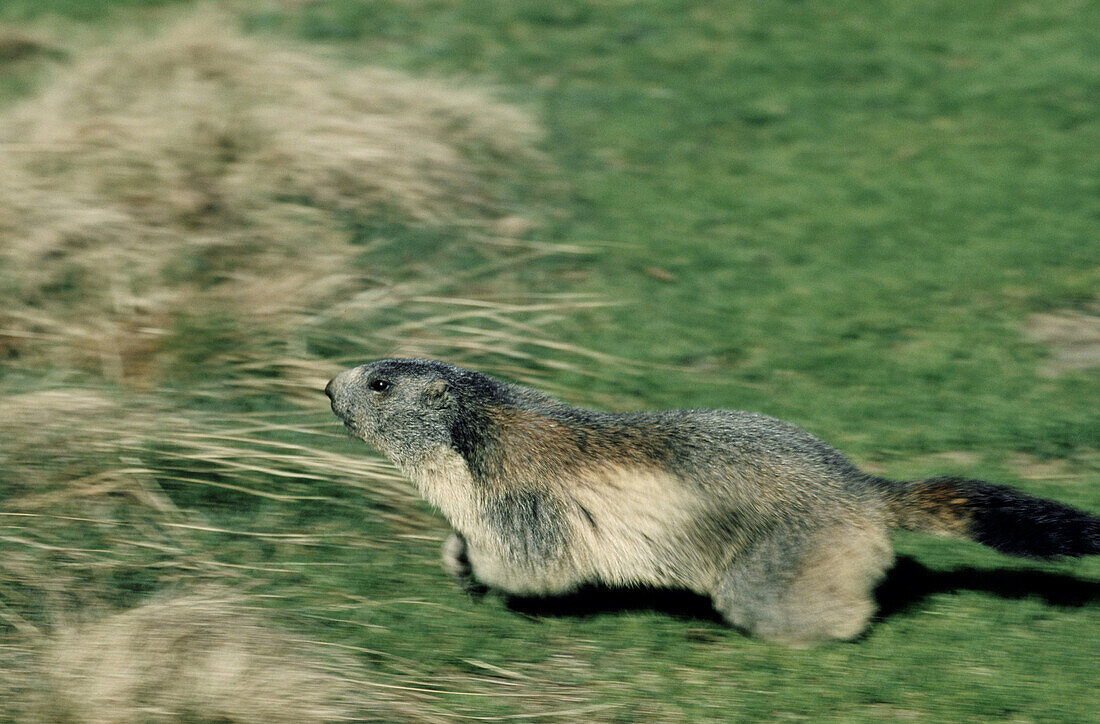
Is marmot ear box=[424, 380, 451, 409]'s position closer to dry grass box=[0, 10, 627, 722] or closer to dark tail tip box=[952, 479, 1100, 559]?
dry grass box=[0, 10, 627, 722]

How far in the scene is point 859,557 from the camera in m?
4.22

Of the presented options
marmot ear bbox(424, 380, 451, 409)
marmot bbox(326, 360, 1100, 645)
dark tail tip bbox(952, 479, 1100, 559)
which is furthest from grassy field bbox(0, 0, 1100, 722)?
marmot ear bbox(424, 380, 451, 409)

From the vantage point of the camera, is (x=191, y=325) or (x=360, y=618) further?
(x=191, y=325)

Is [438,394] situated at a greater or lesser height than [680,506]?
greater

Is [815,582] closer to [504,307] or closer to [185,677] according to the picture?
[185,677]

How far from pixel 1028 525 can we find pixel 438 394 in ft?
7.13

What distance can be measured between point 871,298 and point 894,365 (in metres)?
0.79

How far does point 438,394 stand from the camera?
191 inches

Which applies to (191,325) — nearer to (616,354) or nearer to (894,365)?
(616,354)

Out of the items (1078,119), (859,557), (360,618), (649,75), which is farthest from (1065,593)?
(649,75)

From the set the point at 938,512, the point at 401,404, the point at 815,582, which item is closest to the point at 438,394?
the point at 401,404

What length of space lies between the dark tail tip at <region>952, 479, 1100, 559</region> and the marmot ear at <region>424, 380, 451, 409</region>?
6.28 ft

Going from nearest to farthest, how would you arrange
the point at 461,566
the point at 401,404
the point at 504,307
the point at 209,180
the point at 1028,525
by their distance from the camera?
the point at 1028,525
the point at 461,566
the point at 401,404
the point at 504,307
the point at 209,180

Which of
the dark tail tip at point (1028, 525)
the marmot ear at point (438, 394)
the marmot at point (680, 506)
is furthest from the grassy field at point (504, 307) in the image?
the marmot ear at point (438, 394)
